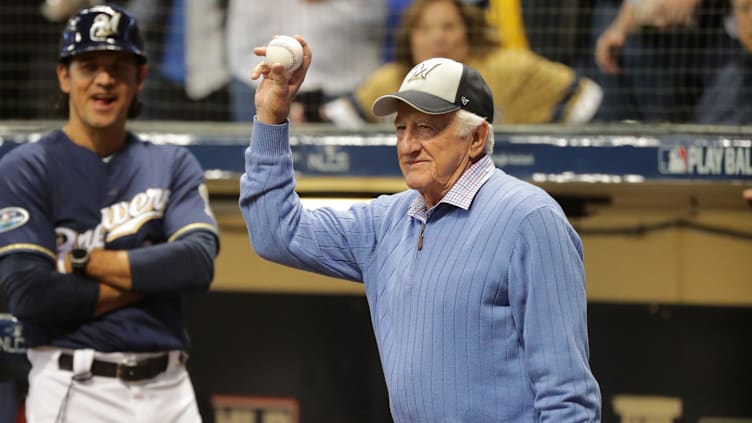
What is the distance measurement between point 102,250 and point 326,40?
207cm

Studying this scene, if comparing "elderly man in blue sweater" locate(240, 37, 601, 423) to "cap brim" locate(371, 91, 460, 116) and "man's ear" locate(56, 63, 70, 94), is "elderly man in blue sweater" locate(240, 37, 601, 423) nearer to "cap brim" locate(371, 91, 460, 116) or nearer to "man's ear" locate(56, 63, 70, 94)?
"cap brim" locate(371, 91, 460, 116)

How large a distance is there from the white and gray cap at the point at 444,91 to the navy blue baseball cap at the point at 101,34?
1.20 m

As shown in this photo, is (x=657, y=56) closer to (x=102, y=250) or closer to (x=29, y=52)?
(x=102, y=250)

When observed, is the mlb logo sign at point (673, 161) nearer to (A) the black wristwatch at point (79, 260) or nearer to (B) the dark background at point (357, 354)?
(B) the dark background at point (357, 354)

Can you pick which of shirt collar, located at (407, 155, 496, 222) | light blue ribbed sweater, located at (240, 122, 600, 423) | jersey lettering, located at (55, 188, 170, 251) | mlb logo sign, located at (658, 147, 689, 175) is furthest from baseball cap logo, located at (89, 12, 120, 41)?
mlb logo sign, located at (658, 147, 689, 175)

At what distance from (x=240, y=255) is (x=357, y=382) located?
758 millimetres

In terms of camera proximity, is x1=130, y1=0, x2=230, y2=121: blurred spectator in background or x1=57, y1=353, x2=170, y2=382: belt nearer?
x1=57, y1=353, x2=170, y2=382: belt

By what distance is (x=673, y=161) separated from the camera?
12.9 feet

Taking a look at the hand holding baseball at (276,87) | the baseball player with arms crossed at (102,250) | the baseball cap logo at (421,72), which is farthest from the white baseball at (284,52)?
the baseball player with arms crossed at (102,250)

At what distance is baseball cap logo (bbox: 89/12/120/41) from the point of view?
3.27 meters

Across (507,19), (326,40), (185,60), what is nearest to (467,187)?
(507,19)

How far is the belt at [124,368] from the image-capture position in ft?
10.2

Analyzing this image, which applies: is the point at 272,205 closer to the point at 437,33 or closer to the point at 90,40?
the point at 90,40

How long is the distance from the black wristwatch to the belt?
9.6 inches
